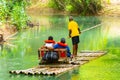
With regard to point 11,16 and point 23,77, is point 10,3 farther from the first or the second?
point 23,77

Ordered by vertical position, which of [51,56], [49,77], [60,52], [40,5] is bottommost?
[49,77]

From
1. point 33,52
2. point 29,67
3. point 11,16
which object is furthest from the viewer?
point 11,16

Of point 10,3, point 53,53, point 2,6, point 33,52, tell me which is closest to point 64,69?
point 53,53

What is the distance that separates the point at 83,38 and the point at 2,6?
5.79 m

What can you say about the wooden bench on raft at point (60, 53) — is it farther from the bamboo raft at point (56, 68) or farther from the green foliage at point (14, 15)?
the green foliage at point (14, 15)

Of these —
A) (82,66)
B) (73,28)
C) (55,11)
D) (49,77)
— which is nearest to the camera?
(49,77)

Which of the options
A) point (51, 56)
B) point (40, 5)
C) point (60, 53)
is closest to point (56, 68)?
point (51, 56)

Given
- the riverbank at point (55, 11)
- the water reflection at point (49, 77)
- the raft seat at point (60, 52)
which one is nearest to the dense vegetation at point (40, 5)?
the riverbank at point (55, 11)

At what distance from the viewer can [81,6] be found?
55188 mm

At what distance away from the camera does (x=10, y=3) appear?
33656 millimetres

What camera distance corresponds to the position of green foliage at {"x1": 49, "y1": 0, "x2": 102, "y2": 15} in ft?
177

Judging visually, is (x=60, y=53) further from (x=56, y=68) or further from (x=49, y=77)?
(x=49, y=77)

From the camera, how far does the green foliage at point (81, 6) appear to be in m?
53.8

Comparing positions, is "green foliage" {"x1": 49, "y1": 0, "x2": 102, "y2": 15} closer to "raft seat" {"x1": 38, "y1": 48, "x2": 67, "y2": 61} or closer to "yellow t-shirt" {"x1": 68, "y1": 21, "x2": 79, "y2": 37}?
"yellow t-shirt" {"x1": 68, "y1": 21, "x2": 79, "y2": 37}
